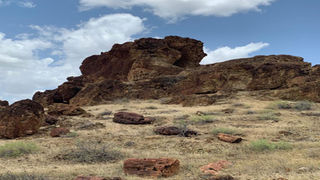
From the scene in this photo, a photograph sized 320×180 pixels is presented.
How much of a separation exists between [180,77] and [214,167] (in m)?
20.9

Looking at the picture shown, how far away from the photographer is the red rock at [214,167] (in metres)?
5.44

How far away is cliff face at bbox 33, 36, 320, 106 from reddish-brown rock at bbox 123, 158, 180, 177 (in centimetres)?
1410

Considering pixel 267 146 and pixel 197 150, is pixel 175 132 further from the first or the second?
pixel 267 146

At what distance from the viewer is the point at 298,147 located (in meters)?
7.50

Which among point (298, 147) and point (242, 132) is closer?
point (298, 147)

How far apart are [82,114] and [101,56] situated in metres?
25.3

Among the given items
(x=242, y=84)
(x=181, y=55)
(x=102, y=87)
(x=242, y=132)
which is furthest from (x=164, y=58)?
(x=242, y=132)

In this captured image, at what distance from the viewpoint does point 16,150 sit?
7.39 metres

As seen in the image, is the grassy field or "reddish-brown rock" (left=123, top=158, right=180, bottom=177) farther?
the grassy field

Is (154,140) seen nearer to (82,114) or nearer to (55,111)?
(82,114)

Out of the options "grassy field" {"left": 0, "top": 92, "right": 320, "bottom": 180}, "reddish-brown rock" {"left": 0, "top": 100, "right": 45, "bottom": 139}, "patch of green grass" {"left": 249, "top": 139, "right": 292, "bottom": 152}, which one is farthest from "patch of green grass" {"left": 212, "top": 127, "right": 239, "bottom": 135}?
"reddish-brown rock" {"left": 0, "top": 100, "right": 45, "bottom": 139}

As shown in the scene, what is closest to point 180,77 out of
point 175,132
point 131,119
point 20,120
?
point 131,119

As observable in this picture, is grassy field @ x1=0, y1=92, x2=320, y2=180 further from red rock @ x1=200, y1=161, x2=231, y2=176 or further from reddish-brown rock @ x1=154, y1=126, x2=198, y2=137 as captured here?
reddish-brown rock @ x1=154, y1=126, x2=198, y2=137

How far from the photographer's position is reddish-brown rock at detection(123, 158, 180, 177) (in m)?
5.24
